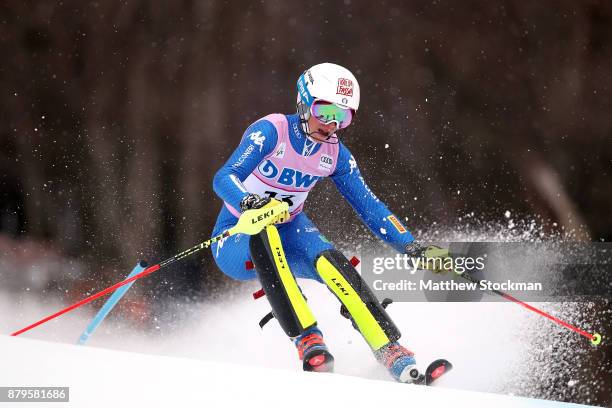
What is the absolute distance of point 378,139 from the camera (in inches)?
180

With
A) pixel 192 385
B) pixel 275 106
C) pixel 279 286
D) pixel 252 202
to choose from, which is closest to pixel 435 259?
pixel 279 286

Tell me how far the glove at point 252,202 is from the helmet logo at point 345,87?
0.54m

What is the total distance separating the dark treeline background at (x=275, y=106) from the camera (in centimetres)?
432

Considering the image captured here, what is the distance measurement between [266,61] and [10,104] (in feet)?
6.08

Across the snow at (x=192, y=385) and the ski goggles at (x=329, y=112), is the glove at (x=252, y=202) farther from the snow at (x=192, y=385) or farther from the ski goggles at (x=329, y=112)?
the snow at (x=192, y=385)

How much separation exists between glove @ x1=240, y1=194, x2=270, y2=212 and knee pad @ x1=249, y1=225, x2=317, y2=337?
0.10 m

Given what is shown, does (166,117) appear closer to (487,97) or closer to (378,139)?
(378,139)

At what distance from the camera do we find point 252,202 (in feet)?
8.46

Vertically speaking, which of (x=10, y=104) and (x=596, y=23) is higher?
(x=10, y=104)

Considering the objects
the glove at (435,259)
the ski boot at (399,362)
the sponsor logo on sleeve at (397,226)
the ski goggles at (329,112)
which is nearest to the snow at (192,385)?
the ski boot at (399,362)

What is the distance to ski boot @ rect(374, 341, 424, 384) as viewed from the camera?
2428mm

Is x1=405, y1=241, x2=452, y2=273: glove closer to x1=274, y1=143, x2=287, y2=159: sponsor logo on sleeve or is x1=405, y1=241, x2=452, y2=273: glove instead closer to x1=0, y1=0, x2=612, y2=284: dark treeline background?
x1=274, y1=143, x2=287, y2=159: sponsor logo on sleeve

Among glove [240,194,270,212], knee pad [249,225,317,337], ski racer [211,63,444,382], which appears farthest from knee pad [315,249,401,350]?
glove [240,194,270,212]

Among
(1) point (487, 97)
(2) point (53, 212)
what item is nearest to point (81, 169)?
(2) point (53, 212)
